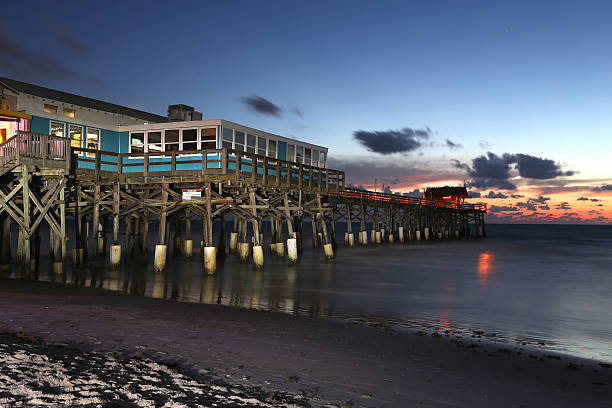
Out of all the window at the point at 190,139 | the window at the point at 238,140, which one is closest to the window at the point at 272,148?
the window at the point at 238,140

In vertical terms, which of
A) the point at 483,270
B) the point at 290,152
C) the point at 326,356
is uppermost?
the point at 290,152

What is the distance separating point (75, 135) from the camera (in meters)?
23.4

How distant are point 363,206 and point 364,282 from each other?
74.9ft

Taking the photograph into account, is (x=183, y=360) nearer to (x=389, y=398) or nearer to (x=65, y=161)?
(x=389, y=398)

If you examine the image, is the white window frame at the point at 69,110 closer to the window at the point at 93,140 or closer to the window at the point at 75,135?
the window at the point at 75,135

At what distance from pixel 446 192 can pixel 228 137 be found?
211 feet

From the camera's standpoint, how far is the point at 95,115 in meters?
24.6

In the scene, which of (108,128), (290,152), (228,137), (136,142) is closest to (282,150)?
(290,152)

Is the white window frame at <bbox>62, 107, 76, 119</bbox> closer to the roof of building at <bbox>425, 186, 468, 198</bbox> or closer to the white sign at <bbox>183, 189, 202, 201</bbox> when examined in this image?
the white sign at <bbox>183, 189, 202, 201</bbox>

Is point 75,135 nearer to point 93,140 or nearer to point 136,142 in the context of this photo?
point 93,140

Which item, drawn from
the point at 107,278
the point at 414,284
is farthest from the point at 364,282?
the point at 107,278

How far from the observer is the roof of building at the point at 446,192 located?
80188 mm

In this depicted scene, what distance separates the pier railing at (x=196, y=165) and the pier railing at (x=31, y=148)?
1.62 meters

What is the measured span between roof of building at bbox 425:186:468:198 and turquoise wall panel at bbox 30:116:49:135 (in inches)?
2702
